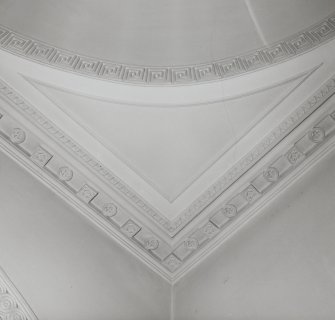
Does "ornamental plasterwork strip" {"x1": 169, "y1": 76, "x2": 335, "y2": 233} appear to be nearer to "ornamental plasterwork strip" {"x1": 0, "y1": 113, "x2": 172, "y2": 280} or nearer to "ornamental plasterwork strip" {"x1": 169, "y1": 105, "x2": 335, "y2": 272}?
"ornamental plasterwork strip" {"x1": 169, "y1": 105, "x2": 335, "y2": 272}

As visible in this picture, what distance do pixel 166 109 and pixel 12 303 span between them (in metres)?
2.02

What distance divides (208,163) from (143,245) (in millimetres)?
961

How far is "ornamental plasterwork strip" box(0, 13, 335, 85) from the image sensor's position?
12.8 ft

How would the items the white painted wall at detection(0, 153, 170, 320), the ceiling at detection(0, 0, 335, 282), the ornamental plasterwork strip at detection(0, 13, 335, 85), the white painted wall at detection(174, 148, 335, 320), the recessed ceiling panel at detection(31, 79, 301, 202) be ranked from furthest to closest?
the recessed ceiling panel at detection(31, 79, 301, 202) → the ceiling at detection(0, 0, 335, 282) → the ornamental plasterwork strip at detection(0, 13, 335, 85) → the white painted wall at detection(0, 153, 170, 320) → the white painted wall at detection(174, 148, 335, 320)

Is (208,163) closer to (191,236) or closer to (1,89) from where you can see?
(191,236)

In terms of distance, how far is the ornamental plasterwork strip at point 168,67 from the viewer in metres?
3.92

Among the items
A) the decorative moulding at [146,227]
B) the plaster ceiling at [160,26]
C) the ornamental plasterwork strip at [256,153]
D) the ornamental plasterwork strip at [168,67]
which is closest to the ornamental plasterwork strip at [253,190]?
the decorative moulding at [146,227]

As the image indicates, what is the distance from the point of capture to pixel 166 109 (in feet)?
13.9

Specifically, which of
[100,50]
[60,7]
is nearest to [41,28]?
[60,7]

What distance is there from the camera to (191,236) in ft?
14.3

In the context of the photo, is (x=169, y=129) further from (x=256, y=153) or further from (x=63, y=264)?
(x=63, y=264)

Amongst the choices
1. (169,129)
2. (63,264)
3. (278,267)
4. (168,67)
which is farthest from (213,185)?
(63,264)

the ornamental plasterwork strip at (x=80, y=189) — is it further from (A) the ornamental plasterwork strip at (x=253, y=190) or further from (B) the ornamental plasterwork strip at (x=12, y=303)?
(B) the ornamental plasterwork strip at (x=12, y=303)

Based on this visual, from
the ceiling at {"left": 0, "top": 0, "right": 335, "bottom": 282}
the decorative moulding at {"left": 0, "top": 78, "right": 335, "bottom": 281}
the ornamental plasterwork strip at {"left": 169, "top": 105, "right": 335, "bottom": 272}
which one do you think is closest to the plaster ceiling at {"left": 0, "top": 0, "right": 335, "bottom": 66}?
the ceiling at {"left": 0, "top": 0, "right": 335, "bottom": 282}
